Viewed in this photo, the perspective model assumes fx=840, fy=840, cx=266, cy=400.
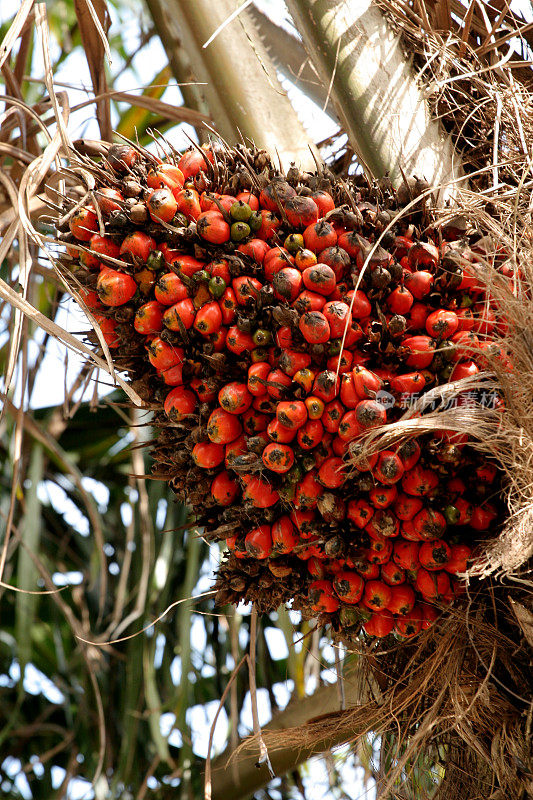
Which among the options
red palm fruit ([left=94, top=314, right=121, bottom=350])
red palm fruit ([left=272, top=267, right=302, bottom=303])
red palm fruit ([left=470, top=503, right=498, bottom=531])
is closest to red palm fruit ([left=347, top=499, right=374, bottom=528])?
red palm fruit ([left=470, top=503, right=498, bottom=531])

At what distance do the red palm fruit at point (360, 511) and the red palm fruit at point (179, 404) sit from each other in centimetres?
20

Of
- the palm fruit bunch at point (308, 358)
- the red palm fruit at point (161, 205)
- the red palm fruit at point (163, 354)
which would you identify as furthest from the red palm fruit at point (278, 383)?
the red palm fruit at point (161, 205)

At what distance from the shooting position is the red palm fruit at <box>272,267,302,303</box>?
865mm

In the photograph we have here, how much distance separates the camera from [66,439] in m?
2.33

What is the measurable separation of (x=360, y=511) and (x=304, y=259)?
268mm

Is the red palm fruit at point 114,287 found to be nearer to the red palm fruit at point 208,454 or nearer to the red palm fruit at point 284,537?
the red palm fruit at point 208,454

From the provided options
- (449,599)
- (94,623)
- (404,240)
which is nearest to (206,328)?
(404,240)

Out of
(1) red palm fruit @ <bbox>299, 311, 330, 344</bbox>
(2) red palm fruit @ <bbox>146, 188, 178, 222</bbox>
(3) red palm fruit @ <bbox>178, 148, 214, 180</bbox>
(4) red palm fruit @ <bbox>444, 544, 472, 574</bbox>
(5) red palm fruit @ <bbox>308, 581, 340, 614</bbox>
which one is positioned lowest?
(4) red palm fruit @ <bbox>444, 544, 472, 574</bbox>

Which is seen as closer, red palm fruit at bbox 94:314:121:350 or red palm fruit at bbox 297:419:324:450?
red palm fruit at bbox 297:419:324:450

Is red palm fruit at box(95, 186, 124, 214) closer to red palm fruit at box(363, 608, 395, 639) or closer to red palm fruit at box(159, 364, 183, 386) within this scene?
red palm fruit at box(159, 364, 183, 386)

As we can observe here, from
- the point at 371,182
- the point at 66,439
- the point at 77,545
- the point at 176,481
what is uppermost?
the point at 66,439

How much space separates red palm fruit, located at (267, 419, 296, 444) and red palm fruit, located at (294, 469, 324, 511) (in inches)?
1.7

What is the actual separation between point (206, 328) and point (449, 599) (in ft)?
1.25

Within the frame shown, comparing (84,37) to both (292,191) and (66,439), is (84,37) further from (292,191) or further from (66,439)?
(66,439)
